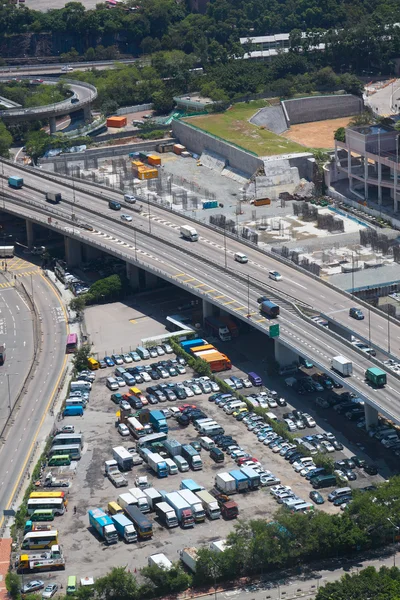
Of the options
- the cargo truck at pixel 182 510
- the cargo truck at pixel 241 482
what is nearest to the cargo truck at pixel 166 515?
the cargo truck at pixel 182 510

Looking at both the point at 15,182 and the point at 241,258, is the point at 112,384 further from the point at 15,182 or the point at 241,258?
the point at 15,182

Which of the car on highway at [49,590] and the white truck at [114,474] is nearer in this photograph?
the car on highway at [49,590]

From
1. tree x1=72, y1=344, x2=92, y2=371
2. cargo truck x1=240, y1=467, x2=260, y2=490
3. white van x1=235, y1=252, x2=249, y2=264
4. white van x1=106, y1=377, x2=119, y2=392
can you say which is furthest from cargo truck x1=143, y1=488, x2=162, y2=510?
white van x1=235, y1=252, x2=249, y2=264

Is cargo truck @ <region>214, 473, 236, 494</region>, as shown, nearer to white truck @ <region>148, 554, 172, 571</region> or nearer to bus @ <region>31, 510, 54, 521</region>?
white truck @ <region>148, 554, 172, 571</region>

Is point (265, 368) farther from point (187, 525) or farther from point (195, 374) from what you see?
point (187, 525)

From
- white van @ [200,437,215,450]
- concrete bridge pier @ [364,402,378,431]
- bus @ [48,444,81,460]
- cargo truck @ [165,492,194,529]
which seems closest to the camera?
cargo truck @ [165,492,194,529]

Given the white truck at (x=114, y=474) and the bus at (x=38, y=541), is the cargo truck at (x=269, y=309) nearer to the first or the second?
the white truck at (x=114, y=474)

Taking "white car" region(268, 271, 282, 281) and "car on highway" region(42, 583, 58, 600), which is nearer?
"car on highway" region(42, 583, 58, 600)
